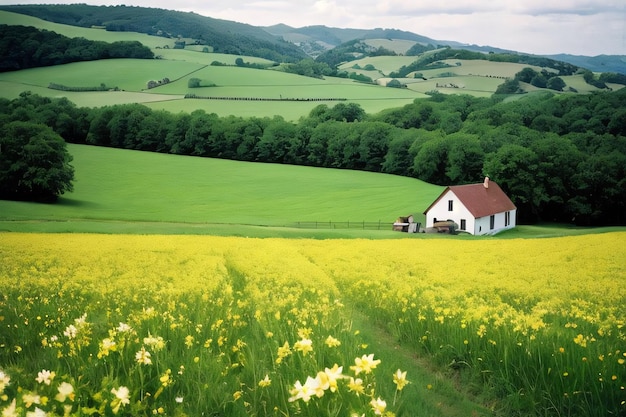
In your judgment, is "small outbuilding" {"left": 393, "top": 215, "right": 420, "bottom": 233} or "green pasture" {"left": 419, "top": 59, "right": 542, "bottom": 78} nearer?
"small outbuilding" {"left": 393, "top": 215, "right": 420, "bottom": 233}

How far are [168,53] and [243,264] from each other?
553 centimetres

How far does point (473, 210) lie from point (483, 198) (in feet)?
1.07

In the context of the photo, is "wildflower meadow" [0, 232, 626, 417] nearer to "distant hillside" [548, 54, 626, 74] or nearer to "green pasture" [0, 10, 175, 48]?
"distant hillside" [548, 54, 626, 74]

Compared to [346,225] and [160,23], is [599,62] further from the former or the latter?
[160,23]

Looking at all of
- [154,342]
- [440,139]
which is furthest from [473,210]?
[154,342]

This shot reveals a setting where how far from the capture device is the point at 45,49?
31.7 ft

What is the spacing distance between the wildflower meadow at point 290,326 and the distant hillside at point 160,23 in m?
4.05

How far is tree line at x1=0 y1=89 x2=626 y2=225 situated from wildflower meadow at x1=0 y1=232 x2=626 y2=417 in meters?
2.33

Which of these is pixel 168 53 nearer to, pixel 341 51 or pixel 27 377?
pixel 341 51

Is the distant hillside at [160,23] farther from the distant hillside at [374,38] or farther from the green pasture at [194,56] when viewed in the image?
the distant hillside at [374,38]

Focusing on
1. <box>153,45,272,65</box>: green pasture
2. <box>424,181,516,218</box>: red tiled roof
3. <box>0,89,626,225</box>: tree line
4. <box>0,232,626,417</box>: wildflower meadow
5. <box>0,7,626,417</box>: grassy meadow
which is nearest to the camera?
<box>0,232,626,417</box>: wildflower meadow

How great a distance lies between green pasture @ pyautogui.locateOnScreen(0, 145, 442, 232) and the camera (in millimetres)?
9688

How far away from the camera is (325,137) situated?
1346 centimetres

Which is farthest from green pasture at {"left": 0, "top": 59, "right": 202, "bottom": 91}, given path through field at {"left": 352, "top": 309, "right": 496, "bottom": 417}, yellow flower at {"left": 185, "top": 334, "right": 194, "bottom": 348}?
path through field at {"left": 352, "top": 309, "right": 496, "bottom": 417}
